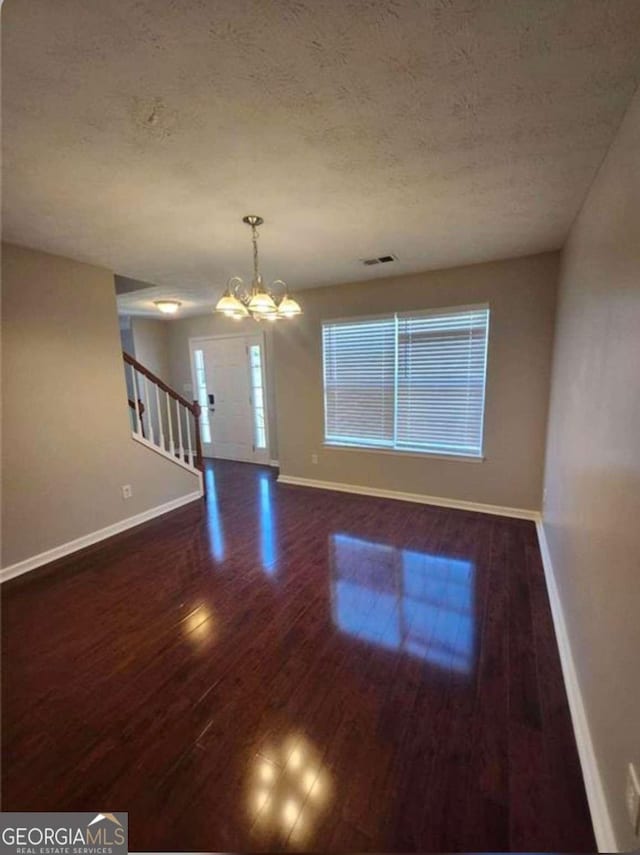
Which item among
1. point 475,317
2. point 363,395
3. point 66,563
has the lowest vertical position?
point 66,563

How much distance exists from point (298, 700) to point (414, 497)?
2697 mm

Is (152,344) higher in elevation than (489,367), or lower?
higher

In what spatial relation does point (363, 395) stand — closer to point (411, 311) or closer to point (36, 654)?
point (411, 311)

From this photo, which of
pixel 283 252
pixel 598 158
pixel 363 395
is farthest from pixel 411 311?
pixel 598 158

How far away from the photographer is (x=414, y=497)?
401 centimetres

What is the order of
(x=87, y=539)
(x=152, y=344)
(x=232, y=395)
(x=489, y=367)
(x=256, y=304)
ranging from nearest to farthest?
(x=256, y=304) < (x=87, y=539) < (x=489, y=367) < (x=232, y=395) < (x=152, y=344)

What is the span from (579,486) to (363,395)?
265 cm

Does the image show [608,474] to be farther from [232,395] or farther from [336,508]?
[232,395]

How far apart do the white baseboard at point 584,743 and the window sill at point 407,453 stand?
5.19ft

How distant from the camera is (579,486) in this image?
179 centimetres

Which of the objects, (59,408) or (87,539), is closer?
(59,408)

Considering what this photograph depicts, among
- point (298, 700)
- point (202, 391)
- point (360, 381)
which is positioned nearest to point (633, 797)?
point (298, 700)

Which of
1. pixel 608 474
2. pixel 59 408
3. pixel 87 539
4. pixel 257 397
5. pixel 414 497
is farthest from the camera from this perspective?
pixel 257 397

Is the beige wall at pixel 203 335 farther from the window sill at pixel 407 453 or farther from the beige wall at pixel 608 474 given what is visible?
the beige wall at pixel 608 474
